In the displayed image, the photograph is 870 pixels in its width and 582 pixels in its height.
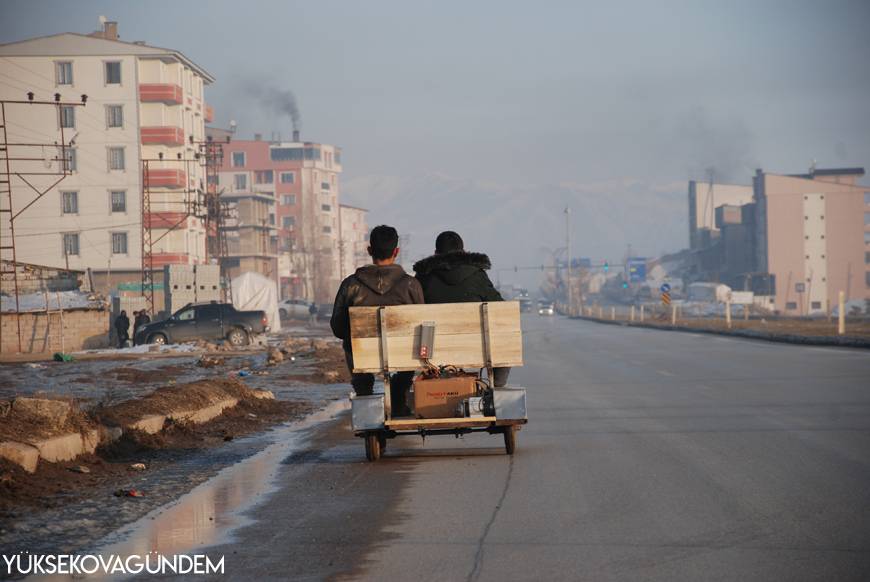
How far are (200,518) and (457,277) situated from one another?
14.1ft

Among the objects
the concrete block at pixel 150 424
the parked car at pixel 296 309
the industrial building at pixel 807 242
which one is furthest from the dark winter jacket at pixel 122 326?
the industrial building at pixel 807 242

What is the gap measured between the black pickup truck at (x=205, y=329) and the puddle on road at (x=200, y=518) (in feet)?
119

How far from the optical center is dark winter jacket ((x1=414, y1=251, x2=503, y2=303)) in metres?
11.7

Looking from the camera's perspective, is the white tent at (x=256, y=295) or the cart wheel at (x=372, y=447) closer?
the cart wheel at (x=372, y=447)

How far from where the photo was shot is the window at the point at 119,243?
87.9 meters

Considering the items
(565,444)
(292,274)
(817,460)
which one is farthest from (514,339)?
(292,274)

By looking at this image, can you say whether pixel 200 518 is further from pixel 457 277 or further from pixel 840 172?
pixel 840 172

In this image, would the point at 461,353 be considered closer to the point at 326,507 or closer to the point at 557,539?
the point at 326,507

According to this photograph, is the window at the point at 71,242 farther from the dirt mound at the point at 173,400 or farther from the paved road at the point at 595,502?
the paved road at the point at 595,502

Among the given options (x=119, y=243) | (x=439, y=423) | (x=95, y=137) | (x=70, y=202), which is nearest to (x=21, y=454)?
(x=439, y=423)

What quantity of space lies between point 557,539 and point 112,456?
6.63m

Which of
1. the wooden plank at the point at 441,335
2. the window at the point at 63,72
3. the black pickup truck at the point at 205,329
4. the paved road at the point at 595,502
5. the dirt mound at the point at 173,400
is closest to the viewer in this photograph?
the paved road at the point at 595,502

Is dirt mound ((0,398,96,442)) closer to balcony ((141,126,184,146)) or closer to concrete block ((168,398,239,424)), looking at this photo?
concrete block ((168,398,239,424))

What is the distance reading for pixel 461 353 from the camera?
36.4ft
